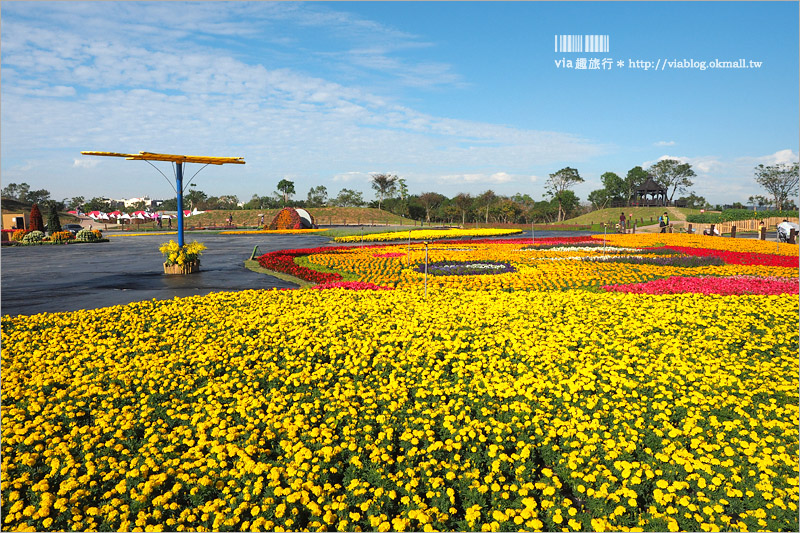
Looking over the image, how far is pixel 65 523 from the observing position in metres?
4.26

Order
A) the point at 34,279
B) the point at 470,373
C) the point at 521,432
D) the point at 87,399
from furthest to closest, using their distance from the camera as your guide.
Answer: the point at 34,279
the point at 470,373
the point at 87,399
the point at 521,432

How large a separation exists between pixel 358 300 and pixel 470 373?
5129 millimetres

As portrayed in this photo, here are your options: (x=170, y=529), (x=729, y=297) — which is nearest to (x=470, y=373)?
(x=170, y=529)

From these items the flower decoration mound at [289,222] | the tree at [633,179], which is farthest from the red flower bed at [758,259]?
the tree at [633,179]

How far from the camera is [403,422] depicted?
576 centimetres

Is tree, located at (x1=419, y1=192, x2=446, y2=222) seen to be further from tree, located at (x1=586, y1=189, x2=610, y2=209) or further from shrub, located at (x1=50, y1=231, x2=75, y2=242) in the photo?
shrub, located at (x1=50, y1=231, x2=75, y2=242)

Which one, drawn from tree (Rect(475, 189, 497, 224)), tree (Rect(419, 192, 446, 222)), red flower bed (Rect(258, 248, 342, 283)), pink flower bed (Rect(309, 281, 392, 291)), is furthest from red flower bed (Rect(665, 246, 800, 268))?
tree (Rect(419, 192, 446, 222))

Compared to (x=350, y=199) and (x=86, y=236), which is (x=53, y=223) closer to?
(x=86, y=236)

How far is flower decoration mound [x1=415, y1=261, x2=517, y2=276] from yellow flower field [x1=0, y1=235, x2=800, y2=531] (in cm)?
700

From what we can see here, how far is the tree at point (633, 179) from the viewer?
10825cm

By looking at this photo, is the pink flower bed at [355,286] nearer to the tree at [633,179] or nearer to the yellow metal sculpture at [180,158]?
the yellow metal sculpture at [180,158]

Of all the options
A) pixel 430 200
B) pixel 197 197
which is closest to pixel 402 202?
pixel 430 200

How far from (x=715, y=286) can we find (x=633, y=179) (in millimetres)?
105407

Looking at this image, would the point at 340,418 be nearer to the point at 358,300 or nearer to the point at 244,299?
the point at 358,300
